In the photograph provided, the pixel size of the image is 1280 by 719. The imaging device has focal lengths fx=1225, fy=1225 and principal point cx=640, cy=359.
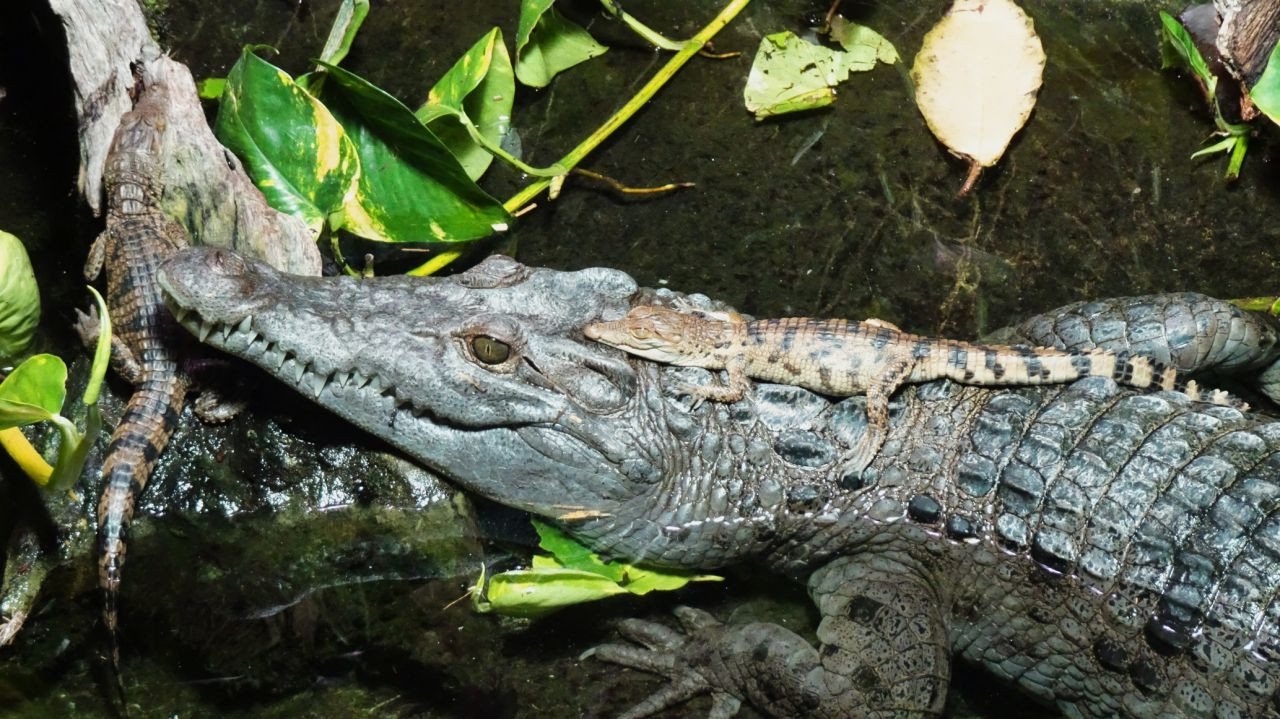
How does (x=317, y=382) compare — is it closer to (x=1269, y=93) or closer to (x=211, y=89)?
(x=211, y=89)

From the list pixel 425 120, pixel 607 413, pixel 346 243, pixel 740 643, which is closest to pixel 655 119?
pixel 425 120

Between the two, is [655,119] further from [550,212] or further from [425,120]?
[425,120]

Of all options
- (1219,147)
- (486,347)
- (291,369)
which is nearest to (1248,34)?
(1219,147)

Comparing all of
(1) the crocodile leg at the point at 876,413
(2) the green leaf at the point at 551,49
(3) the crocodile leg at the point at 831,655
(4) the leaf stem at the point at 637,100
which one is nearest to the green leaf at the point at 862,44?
(4) the leaf stem at the point at 637,100

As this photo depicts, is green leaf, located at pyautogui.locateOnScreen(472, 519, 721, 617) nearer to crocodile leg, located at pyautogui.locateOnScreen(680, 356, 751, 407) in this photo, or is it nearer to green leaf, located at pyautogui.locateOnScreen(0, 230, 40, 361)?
crocodile leg, located at pyautogui.locateOnScreen(680, 356, 751, 407)

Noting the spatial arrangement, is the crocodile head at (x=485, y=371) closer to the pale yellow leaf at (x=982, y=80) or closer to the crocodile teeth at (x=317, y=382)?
the crocodile teeth at (x=317, y=382)

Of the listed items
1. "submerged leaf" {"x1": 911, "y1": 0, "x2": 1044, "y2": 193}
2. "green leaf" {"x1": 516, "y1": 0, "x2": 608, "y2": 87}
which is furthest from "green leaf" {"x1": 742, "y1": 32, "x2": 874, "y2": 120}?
"green leaf" {"x1": 516, "y1": 0, "x2": 608, "y2": 87}
